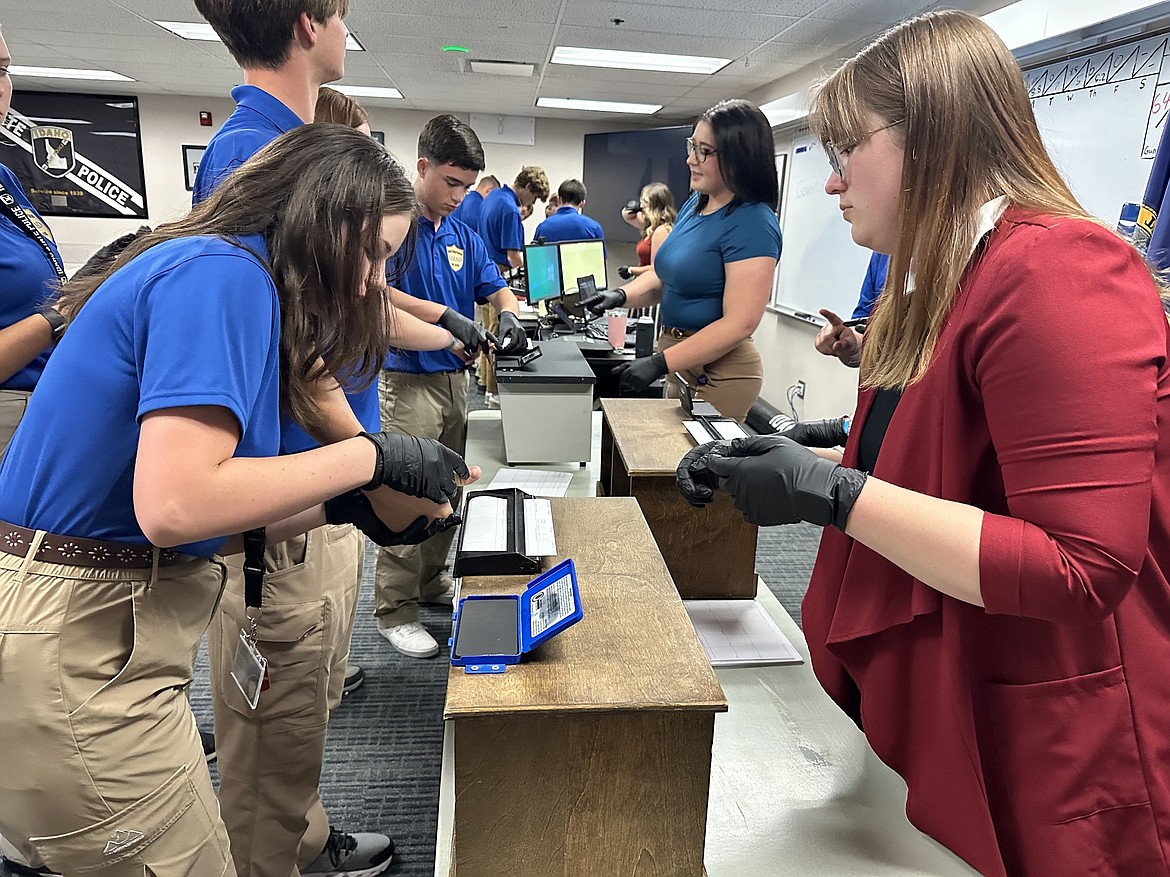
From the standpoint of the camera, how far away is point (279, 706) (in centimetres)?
118

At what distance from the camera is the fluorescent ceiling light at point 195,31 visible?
435 cm

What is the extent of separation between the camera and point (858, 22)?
372cm

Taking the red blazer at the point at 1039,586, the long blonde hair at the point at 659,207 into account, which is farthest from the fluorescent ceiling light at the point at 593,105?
the red blazer at the point at 1039,586

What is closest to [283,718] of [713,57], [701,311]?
[701,311]

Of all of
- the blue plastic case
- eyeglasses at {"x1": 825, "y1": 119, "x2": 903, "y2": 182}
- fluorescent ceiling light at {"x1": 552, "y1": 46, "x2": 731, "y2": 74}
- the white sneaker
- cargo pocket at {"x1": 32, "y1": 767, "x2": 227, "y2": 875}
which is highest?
fluorescent ceiling light at {"x1": 552, "y1": 46, "x2": 731, "y2": 74}

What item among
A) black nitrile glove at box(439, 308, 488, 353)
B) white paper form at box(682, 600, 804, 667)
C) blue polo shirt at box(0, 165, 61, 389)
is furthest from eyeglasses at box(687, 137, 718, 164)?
blue polo shirt at box(0, 165, 61, 389)

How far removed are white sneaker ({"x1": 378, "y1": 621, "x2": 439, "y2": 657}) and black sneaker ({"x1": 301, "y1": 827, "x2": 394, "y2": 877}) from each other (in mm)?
719

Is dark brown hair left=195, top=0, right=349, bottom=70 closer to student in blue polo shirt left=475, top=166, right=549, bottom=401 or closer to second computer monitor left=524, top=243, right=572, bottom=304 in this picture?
second computer monitor left=524, top=243, right=572, bottom=304

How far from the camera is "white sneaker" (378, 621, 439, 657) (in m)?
2.26

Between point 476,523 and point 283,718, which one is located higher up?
point 476,523

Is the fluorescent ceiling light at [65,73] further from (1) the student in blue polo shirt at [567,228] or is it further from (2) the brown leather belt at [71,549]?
(2) the brown leather belt at [71,549]

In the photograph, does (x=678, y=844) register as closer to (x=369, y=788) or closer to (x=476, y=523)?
(x=476, y=523)

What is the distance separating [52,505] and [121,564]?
9 cm

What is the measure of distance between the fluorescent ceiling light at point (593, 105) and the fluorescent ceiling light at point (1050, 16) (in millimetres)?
4379
